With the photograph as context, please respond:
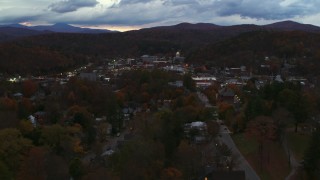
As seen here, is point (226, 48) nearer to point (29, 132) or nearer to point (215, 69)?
point (215, 69)

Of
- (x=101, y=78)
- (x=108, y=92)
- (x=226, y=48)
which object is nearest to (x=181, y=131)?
(x=108, y=92)

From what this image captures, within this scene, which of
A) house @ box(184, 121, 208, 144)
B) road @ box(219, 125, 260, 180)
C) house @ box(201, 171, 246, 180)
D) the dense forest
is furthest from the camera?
the dense forest

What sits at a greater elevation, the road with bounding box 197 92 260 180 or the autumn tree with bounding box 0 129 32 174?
the autumn tree with bounding box 0 129 32 174

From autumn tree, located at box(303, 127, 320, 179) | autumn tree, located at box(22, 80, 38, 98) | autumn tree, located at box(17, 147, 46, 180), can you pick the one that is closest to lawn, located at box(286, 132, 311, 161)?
autumn tree, located at box(303, 127, 320, 179)

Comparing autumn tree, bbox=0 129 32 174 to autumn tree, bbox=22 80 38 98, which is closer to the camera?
autumn tree, bbox=0 129 32 174

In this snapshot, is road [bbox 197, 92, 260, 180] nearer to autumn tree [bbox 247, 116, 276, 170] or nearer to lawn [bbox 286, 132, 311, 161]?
autumn tree [bbox 247, 116, 276, 170]

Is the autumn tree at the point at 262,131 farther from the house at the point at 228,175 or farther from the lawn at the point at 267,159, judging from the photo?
the house at the point at 228,175

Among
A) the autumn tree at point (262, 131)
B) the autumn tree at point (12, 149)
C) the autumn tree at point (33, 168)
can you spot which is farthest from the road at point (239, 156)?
the autumn tree at point (12, 149)
